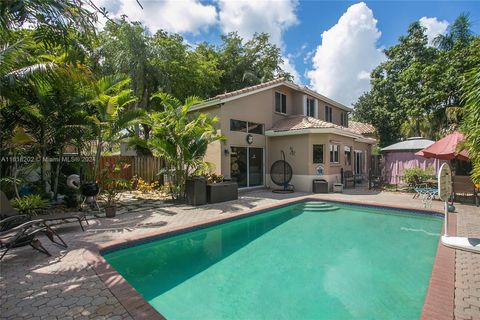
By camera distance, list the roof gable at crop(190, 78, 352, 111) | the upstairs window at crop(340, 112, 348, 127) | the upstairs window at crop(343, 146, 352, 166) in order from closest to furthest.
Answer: the roof gable at crop(190, 78, 352, 111), the upstairs window at crop(343, 146, 352, 166), the upstairs window at crop(340, 112, 348, 127)

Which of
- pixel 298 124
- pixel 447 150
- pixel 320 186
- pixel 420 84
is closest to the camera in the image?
pixel 447 150

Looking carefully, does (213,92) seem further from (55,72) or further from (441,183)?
(441,183)

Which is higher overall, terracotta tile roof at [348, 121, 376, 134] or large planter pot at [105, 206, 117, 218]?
terracotta tile roof at [348, 121, 376, 134]

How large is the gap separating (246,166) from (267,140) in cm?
260

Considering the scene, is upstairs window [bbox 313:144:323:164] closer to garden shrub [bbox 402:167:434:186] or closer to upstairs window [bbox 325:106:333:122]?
garden shrub [bbox 402:167:434:186]

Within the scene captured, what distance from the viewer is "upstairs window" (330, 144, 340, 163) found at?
17.1 metres

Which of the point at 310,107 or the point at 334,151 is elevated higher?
the point at 310,107

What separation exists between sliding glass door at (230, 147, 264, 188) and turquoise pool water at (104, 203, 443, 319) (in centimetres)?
638

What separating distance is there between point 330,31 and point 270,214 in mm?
14421

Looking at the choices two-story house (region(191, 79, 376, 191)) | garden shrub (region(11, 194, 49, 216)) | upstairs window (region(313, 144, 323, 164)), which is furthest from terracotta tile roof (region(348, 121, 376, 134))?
garden shrub (region(11, 194, 49, 216))

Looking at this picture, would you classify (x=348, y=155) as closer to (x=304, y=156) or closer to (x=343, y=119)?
(x=304, y=156)

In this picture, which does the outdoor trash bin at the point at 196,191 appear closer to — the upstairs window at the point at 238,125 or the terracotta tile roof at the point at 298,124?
the upstairs window at the point at 238,125

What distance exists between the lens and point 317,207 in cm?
1231

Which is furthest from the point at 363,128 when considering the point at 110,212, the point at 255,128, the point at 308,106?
the point at 110,212
